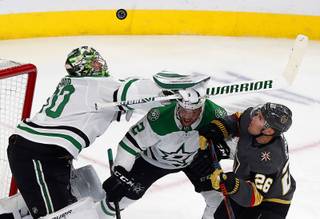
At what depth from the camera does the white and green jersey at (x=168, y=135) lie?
266cm

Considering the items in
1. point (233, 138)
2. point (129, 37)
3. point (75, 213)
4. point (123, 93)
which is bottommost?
point (129, 37)

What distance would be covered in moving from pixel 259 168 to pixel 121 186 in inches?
25.9

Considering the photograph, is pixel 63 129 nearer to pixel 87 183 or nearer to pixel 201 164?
pixel 87 183

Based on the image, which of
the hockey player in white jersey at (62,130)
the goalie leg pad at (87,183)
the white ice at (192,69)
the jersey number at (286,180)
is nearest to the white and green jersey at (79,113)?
the hockey player in white jersey at (62,130)

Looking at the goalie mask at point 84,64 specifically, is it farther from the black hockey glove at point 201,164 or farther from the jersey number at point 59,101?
the black hockey glove at point 201,164

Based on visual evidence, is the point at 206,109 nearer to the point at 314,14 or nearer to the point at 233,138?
the point at 233,138

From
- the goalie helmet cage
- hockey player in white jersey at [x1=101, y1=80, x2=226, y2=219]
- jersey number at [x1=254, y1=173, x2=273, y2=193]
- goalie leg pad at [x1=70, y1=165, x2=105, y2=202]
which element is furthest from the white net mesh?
jersey number at [x1=254, y1=173, x2=273, y2=193]

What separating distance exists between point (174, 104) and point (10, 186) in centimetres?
99

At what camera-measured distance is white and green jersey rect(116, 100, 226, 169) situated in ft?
8.73

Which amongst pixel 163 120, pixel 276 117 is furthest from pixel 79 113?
pixel 276 117

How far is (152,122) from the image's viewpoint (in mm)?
2680

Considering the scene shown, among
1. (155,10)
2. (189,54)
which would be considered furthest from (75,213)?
(155,10)

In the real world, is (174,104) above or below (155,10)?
above

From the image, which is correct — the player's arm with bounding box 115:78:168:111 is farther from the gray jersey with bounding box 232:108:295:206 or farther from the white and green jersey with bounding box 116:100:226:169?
the gray jersey with bounding box 232:108:295:206
